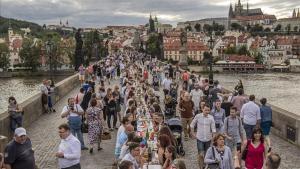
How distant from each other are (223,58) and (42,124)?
418 ft

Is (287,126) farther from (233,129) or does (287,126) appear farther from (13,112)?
(13,112)

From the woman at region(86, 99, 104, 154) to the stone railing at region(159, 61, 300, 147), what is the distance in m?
4.90

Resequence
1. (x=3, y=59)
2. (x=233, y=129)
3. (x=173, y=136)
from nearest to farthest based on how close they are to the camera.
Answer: (x=173, y=136) → (x=233, y=129) → (x=3, y=59)

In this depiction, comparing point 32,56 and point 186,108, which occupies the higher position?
point 186,108

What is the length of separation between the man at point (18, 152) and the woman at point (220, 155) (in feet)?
8.49

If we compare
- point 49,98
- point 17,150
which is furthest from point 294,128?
point 49,98

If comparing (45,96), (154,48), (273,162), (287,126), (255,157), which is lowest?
(287,126)

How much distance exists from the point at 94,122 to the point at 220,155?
4.86 meters

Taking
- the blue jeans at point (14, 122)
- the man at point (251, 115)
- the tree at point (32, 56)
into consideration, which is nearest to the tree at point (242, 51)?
the tree at point (32, 56)

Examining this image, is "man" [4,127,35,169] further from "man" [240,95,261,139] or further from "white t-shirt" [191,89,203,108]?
"white t-shirt" [191,89,203,108]

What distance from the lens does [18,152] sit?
6.83m

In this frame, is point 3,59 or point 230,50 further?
point 230,50

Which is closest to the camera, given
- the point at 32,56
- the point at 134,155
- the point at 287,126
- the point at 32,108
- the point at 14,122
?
the point at 134,155

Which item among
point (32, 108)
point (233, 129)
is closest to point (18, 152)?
point (233, 129)
